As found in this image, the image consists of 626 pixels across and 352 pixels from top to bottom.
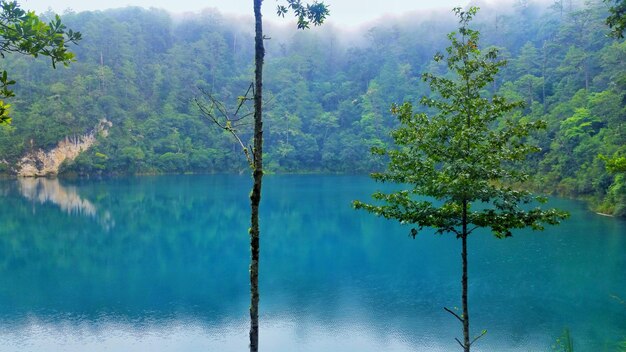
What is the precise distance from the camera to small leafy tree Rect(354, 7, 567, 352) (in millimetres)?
7316

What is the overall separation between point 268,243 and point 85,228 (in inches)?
498

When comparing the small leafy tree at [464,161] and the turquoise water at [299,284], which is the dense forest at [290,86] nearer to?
the turquoise water at [299,284]

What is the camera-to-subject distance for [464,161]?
7.35 metres

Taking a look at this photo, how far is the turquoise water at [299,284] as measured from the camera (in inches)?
524

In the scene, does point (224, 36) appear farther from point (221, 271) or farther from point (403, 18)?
point (221, 271)

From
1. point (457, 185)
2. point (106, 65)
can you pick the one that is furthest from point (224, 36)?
point (457, 185)

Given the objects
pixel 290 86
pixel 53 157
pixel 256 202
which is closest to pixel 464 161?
pixel 256 202

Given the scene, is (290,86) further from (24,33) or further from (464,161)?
(24,33)

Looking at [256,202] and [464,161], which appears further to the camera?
[464,161]

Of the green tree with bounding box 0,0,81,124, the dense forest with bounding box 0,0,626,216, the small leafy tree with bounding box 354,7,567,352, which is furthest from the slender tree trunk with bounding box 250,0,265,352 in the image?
the dense forest with bounding box 0,0,626,216

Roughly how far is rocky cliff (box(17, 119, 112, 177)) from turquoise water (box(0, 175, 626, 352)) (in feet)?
109

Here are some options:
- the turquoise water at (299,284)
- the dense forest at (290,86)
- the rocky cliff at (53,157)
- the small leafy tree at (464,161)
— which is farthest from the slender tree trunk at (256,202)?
the rocky cliff at (53,157)

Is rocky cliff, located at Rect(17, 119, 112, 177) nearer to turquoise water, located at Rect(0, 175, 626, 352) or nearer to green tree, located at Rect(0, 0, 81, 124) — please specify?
turquoise water, located at Rect(0, 175, 626, 352)

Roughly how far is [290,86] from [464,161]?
82194 mm
